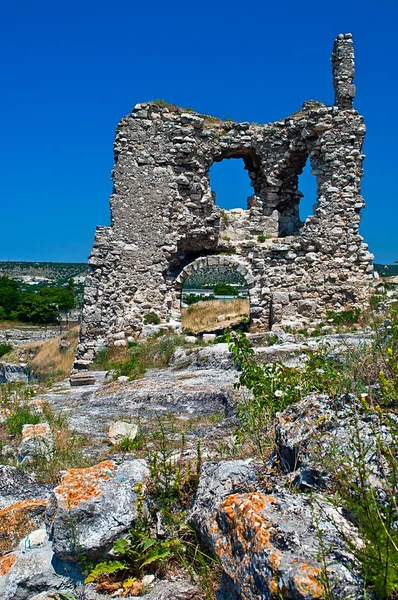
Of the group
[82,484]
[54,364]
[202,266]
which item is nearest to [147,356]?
[202,266]

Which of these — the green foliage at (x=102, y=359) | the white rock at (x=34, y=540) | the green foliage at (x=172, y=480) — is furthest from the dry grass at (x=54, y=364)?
the green foliage at (x=172, y=480)

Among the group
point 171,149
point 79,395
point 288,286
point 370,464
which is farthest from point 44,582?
point 171,149

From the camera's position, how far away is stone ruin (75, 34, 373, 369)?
14.6 metres

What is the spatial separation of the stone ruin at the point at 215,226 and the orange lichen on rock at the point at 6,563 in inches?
443

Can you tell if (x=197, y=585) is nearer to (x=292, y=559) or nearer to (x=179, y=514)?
(x=179, y=514)

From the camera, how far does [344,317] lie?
43.0ft

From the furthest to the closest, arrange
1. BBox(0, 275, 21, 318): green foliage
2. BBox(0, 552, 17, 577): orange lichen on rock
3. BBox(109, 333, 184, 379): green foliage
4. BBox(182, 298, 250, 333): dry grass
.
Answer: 1. BBox(0, 275, 21, 318): green foliage
2. BBox(182, 298, 250, 333): dry grass
3. BBox(109, 333, 184, 379): green foliage
4. BBox(0, 552, 17, 577): orange lichen on rock

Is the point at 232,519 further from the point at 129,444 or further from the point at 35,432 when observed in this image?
the point at 35,432

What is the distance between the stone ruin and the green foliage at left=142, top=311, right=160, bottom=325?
5.8 inches

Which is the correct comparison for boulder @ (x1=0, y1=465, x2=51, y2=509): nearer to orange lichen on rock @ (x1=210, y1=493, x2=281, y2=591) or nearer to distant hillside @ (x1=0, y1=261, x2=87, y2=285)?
orange lichen on rock @ (x1=210, y1=493, x2=281, y2=591)

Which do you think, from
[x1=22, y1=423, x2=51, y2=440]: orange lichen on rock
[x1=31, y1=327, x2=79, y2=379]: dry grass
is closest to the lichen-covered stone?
[x1=22, y1=423, x2=51, y2=440]: orange lichen on rock

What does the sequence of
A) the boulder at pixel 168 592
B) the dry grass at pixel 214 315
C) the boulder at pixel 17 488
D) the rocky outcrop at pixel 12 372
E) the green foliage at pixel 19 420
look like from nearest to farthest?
the boulder at pixel 168 592 < the boulder at pixel 17 488 < the green foliage at pixel 19 420 < the dry grass at pixel 214 315 < the rocky outcrop at pixel 12 372

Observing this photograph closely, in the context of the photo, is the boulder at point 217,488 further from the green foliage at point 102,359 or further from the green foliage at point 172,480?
the green foliage at point 102,359

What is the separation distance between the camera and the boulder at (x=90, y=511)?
296 cm
